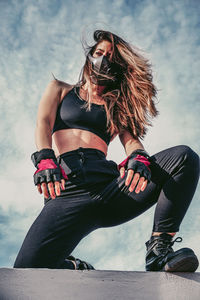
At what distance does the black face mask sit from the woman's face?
0.24 feet

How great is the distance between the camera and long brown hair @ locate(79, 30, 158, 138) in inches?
134

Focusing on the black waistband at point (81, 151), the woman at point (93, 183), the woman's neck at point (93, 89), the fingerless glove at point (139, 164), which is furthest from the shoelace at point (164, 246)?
the woman's neck at point (93, 89)

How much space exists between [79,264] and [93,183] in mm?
590

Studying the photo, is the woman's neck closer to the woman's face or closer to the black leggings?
the woman's face

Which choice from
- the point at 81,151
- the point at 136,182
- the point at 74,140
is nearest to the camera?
the point at 136,182

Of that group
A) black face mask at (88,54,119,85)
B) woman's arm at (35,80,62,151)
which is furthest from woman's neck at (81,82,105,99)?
woman's arm at (35,80,62,151)

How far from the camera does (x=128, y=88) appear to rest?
3.68m

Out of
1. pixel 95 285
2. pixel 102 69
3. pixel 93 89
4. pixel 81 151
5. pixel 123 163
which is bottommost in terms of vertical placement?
pixel 95 285

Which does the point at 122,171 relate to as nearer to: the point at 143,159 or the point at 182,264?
the point at 143,159

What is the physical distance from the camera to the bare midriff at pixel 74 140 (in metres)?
3.03

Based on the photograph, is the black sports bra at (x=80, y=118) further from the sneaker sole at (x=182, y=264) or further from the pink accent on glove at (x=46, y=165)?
the sneaker sole at (x=182, y=264)

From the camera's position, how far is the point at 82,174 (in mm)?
2770

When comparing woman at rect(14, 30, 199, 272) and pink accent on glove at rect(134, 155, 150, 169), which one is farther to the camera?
pink accent on glove at rect(134, 155, 150, 169)

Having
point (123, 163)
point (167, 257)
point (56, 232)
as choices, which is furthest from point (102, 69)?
point (167, 257)
